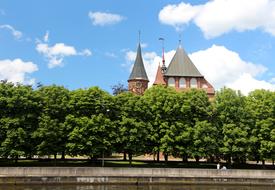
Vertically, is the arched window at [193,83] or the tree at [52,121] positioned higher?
the arched window at [193,83]

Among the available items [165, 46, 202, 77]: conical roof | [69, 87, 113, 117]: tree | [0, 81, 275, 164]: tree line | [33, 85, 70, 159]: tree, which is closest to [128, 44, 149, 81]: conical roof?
[165, 46, 202, 77]: conical roof

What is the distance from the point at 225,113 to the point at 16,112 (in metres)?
27.7

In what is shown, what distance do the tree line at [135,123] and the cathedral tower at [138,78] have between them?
39.2 meters

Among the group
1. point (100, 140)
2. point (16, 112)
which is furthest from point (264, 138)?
point (16, 112)

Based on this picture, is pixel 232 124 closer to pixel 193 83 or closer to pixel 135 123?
pixel 135 123

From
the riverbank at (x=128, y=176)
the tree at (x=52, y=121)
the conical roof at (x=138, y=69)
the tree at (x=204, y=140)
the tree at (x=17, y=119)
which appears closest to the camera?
the riverbank at (x=128, y=176)

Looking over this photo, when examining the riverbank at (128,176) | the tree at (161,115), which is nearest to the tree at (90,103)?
the tree at (161,115)

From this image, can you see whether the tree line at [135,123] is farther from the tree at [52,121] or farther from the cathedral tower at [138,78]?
the cathedral tower at [138,78]

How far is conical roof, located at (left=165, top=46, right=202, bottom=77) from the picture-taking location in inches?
3575

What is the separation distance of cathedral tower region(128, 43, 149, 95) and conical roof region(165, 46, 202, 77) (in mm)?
9425

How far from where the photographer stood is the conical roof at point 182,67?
90.8 metres

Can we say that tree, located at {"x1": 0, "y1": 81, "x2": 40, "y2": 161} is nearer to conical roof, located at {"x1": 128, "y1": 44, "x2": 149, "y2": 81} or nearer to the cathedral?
the cathedral

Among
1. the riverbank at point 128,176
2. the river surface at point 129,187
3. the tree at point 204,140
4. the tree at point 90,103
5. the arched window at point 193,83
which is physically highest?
the arched window at point 193,83

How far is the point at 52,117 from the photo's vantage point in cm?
5191
